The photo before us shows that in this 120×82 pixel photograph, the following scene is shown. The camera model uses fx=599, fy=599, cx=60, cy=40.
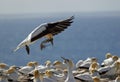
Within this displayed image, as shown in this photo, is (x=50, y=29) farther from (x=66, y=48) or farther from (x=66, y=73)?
(x=66, y=48)

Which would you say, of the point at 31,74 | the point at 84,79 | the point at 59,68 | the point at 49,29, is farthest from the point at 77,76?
the point at 49,29

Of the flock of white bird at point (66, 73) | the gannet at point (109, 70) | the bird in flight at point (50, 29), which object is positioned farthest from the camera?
the gannet at point (109, 70)

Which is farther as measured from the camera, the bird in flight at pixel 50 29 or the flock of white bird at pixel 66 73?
the flock of white bird at pixel 66 73

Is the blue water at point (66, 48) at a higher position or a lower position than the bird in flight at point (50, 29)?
higher

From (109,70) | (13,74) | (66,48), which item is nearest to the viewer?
(13,74)

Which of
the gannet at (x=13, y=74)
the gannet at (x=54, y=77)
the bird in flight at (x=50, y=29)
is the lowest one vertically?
the gannet at (x=54, y=77)

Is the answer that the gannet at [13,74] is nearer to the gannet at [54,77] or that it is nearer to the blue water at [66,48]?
the gannet at [54,77]

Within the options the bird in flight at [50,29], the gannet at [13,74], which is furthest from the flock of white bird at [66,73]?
the bird in flight at [50,29]

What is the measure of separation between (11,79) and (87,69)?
2.31 m

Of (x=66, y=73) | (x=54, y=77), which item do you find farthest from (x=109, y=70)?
(x=54, y=77)

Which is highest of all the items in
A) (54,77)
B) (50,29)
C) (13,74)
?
(50,29)

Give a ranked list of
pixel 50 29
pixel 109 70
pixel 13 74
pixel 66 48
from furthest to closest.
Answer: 1. pixel 66 48
2. pixel 109 70
3. pixel 13 74
4. pixel 50 29

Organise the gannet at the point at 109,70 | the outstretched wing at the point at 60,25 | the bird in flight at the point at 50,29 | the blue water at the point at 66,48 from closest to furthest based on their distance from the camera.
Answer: the bird in flight at the point at 50,29 < the outstretched wing at the point at 60,25 < the gannet at the point at 109,70 < the blue water at the point at 66,48

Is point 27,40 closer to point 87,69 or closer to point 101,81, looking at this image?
point 101,81
